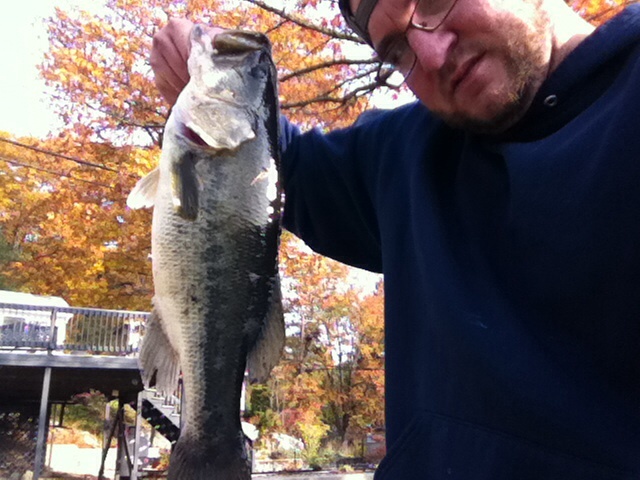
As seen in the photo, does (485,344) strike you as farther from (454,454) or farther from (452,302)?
(454,454)

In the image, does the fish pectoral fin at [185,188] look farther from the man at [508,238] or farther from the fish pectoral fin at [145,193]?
the man at [508,238]

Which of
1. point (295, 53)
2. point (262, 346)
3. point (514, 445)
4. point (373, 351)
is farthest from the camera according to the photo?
point (373, 351)

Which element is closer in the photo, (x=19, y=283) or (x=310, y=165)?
(x=310, y=165)

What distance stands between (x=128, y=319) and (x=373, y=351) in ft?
25.3

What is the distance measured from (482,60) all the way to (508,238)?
60cm

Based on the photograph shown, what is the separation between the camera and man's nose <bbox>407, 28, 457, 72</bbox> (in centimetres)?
184

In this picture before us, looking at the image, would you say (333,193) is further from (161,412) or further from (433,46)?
(161,412)

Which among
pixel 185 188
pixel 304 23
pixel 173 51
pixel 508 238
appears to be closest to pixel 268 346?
pixel 185 188

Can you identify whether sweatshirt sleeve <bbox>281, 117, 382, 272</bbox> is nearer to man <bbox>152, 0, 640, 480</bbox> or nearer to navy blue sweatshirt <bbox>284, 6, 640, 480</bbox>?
man <bbox>152, 0, 640, 480</bbox>

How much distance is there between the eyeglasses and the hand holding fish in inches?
24.8

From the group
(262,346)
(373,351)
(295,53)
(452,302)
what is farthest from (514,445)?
(373,351)

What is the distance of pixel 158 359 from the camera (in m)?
2.03

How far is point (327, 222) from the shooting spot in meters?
2.46

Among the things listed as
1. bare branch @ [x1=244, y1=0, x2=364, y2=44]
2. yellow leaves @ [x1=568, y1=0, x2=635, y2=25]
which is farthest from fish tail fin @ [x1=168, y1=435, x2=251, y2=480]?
bare branch @ [x1=244, y1=0, x2=364, y2=44]
